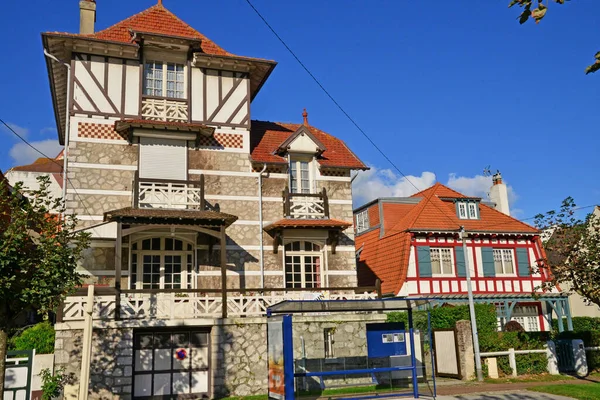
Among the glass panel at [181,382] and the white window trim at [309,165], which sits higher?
the white window trim at [309,165]

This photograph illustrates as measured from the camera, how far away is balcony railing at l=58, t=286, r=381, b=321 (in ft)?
52.5

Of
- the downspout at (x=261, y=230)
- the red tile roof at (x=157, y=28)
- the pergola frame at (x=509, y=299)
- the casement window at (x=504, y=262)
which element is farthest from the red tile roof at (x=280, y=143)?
the casement window at (x=504, y=262)

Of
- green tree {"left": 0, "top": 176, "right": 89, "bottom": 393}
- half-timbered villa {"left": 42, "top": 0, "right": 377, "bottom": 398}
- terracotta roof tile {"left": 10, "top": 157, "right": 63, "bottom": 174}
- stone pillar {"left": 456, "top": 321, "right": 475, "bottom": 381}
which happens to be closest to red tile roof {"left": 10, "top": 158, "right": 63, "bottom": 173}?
terracotta roof tile {"left": 10, "top": 157, "right": 63, "bottom": 174}

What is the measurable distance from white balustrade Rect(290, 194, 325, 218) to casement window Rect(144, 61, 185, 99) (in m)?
5.45

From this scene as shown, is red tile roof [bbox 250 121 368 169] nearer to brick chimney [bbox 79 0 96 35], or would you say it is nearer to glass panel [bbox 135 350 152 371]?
brick chimney [bbox 79 0 96 35]

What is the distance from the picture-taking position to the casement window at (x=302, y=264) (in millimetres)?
20500

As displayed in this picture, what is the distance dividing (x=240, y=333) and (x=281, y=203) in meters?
5.32

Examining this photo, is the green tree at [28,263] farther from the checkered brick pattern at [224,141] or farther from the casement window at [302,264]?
the casement window at [302,264]

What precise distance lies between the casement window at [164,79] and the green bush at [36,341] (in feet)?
27.8

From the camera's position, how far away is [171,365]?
16984 mm

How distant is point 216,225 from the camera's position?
17.9 m

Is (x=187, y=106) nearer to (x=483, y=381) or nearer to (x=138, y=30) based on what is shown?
(x=138, y=30)

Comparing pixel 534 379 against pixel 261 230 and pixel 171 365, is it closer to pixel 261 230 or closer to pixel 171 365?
pixel 261 230

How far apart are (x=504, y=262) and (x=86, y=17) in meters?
21.6
